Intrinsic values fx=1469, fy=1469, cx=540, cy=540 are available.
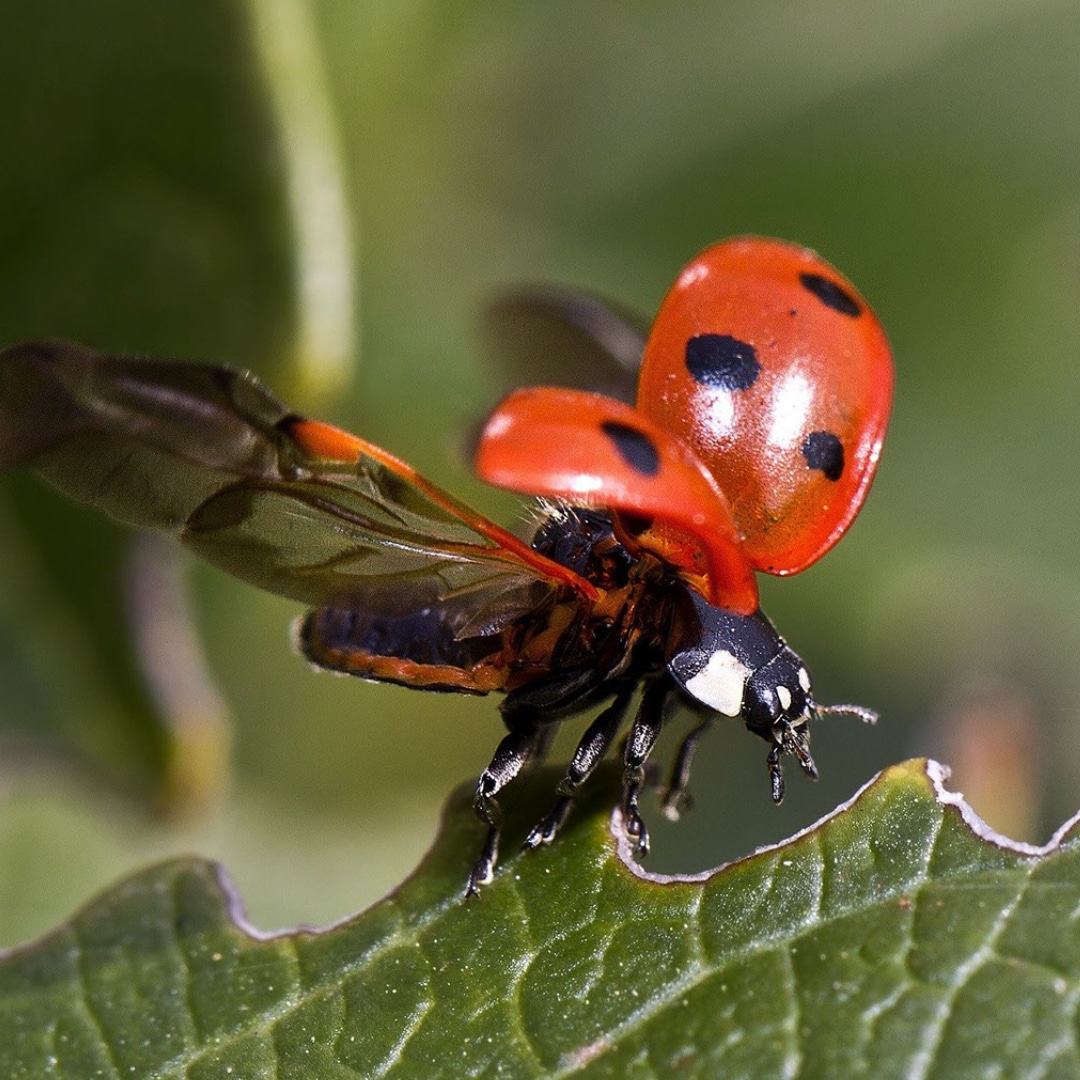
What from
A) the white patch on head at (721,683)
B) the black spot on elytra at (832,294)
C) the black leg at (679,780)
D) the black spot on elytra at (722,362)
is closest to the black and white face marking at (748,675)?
the white patch on head at (721,683)

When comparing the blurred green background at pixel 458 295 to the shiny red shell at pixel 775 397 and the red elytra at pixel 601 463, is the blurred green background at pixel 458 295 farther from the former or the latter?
the red elytra at pixel 601 463

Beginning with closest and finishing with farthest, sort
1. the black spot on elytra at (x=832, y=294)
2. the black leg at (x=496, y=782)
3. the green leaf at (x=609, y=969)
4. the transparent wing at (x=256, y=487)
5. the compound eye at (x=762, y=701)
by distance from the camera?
1. the green leaf at (x=609, y=969)
2. the transparent wing at (x=256, y=487)
3. the black leg at (x=496, y=782)
4. the compound eye at (x=762, y=701)
5. the black spot on elytra at (x=832, y=294)

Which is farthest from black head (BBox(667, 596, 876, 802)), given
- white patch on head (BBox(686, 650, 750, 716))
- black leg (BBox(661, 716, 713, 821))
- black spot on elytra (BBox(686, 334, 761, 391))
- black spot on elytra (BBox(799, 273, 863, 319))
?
black spot on elytra (BBox(799, 273, 863, 319))

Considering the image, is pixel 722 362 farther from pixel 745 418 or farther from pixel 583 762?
pixel 583 762

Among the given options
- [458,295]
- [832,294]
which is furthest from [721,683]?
[458,295]

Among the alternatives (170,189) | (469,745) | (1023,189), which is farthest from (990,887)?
(1023,189)

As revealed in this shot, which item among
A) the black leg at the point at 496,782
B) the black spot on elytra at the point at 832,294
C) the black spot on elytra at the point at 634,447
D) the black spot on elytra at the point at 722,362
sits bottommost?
the black leg at the point at 496,782

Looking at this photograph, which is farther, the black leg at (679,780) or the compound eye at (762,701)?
the black leg at (679,780)
